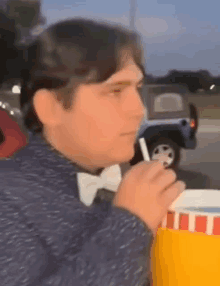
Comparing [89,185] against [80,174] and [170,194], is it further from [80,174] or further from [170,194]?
[170,194]

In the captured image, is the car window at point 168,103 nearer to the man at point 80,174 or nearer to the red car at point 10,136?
the red car at point 10,136

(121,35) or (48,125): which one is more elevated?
(121,35)

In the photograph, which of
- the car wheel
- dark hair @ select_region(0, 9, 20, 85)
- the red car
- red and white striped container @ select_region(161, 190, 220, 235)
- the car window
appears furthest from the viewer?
the car wheel

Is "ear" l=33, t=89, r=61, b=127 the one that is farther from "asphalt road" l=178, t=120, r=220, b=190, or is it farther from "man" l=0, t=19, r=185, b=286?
"asphalt road" l=178, t=120, r=220, b=190

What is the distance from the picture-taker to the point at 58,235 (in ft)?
1.96

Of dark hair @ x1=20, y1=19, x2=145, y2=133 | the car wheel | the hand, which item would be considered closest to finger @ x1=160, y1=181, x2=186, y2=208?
the hand

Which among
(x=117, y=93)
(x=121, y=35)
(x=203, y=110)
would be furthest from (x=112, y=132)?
(x=203, y=110)

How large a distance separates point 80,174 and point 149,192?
0.13 meters

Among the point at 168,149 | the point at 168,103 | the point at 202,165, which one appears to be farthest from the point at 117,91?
the point at 202,165

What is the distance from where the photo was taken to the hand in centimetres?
58

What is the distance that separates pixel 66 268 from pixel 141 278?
118 mm

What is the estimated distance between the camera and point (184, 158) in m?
4.60

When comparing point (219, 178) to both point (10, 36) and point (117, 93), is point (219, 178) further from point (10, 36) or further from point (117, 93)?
point (117, 93)

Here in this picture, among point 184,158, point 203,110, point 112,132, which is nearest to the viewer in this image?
point 112,132
